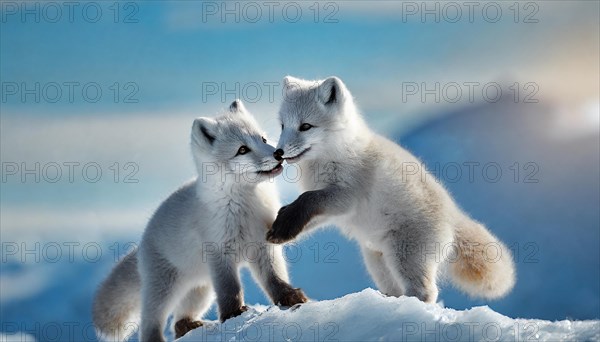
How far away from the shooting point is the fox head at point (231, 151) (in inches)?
226

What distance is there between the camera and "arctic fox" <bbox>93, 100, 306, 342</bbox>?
18.7ft

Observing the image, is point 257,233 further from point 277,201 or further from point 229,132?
point 229,132

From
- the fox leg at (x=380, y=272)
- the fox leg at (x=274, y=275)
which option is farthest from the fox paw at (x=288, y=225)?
the fox leg at (x=380, y=272)

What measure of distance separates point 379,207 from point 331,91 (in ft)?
3.41

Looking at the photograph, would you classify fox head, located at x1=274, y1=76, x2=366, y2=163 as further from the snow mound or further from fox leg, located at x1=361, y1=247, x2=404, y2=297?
the snow mound

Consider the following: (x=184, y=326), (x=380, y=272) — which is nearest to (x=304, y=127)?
(x=380, y=272)

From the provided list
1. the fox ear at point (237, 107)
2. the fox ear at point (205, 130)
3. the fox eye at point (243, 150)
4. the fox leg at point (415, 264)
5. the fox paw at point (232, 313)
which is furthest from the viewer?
the fox ear at point (237, 107)

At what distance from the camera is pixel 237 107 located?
20.4 feet

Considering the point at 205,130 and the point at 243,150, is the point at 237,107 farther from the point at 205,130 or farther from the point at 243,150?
the point at 243,150

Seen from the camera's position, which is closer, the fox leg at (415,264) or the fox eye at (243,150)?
the fox leg at (415,264)

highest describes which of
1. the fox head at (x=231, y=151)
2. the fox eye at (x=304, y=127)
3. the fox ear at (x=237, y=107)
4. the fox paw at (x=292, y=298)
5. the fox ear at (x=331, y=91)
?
the fox ear at (x=331, y=91)

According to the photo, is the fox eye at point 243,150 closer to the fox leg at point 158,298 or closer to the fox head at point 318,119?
the fox head at point 318,119

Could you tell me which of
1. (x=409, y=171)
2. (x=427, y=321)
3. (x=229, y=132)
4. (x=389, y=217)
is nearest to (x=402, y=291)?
(x=389, y=217)

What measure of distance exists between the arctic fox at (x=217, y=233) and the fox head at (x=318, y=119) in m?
0.27
